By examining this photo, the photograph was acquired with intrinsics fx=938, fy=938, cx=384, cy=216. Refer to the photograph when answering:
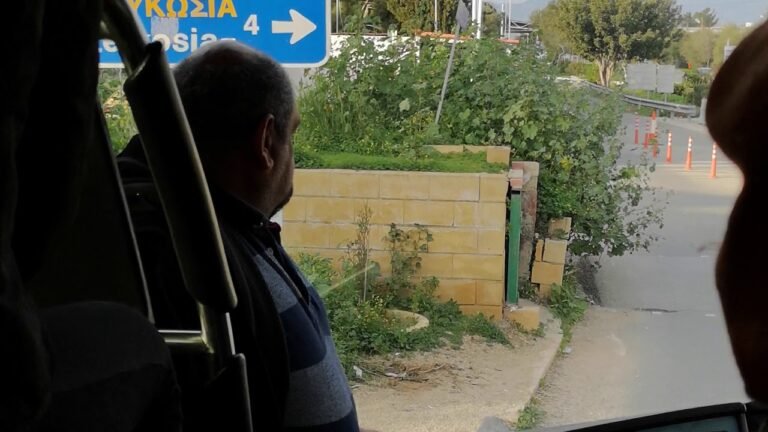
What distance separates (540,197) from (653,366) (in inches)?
36.9

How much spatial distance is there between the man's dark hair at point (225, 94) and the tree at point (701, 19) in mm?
1082

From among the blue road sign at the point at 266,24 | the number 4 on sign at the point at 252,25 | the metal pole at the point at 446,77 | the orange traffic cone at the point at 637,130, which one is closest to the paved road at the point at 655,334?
the orange traffic cone at the point at 637,130

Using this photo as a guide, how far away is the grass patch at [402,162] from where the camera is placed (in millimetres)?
3375

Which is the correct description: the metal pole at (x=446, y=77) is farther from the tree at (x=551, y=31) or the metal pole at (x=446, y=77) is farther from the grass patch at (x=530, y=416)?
the grass patch at (x=530, y=416)

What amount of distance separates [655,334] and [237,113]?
2.31 m

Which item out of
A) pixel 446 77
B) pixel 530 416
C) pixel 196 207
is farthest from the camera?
pixel 446 77

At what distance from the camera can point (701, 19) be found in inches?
90.0

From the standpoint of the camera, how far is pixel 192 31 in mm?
2365

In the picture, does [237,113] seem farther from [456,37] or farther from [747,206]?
[456,37]

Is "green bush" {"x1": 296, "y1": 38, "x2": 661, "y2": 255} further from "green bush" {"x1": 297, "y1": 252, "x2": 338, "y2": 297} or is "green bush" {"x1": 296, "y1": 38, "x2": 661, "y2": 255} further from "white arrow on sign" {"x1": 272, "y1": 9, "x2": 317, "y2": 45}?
"white arrow on sign" {"x1": 272, "y1": 9, "x2": 317, "y2": 45}

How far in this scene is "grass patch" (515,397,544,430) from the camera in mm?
2879

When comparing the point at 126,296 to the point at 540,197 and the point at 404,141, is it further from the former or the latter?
the point at 540,197

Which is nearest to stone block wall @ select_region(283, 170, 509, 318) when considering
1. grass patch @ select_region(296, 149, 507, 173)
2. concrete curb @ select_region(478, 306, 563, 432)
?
grass patch @ select_region(296, 149, 507, 173)

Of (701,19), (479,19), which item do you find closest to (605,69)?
(701,19)
